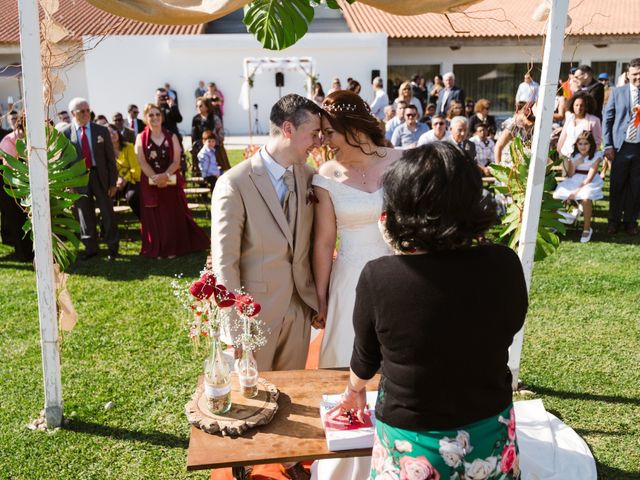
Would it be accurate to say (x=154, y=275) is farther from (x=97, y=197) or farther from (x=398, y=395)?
(x=398, y=395)

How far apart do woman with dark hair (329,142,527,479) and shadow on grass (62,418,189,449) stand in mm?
2187

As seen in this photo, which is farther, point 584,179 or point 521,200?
point 584,179

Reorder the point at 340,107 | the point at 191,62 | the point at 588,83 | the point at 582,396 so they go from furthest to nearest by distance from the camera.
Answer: the point at 191,62
the point at 588,83
the point at 582,396
the point at 340,107

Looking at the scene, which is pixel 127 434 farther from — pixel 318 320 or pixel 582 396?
pixel 582 396

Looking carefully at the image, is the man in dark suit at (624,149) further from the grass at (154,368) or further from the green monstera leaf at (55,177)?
the green monstera leaf at (55,177)

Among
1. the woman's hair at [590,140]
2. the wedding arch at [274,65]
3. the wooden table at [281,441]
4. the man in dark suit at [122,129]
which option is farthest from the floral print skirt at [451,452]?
the wedding arch at [274,65]

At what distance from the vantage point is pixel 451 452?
6.21 ft

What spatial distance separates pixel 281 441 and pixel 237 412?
25cm

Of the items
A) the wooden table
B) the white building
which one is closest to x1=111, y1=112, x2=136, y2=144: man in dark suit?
the wooden table

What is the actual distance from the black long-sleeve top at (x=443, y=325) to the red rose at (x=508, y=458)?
0.60 ft

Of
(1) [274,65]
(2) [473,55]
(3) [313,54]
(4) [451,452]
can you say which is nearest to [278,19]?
(4) [451,452]

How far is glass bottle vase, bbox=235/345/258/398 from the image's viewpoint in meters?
2.62

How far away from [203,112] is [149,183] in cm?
423

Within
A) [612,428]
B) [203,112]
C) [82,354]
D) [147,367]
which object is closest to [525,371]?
[612,428]
